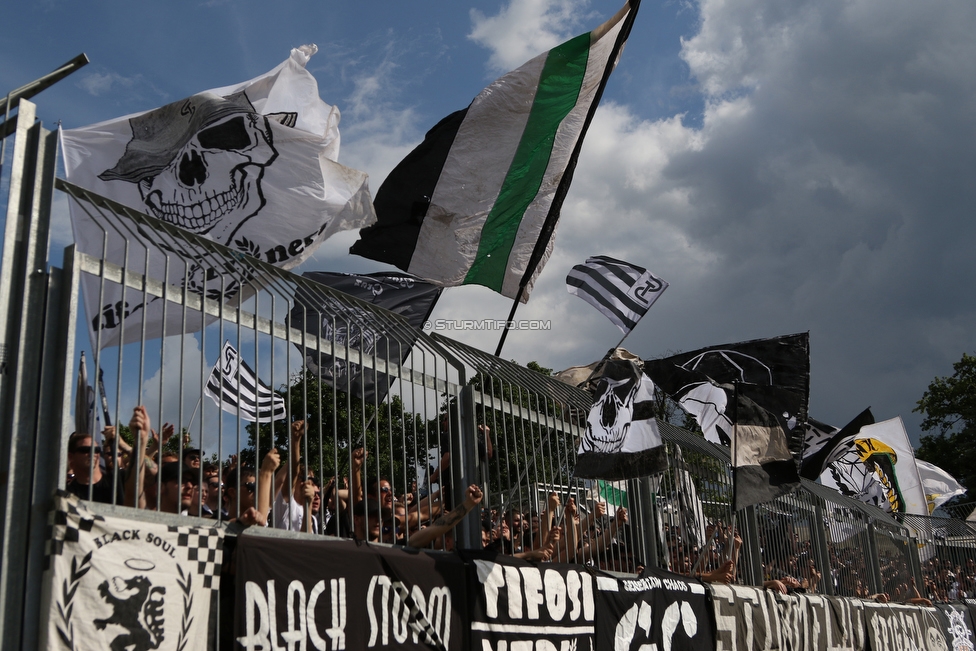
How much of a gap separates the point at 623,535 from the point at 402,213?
13.1 ft

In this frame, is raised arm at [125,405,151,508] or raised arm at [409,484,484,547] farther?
raised arm at [409,484,484,547]

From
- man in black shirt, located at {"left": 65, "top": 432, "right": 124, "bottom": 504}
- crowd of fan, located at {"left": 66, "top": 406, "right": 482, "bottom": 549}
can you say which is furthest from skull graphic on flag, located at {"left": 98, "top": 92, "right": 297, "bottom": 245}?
man in black shirt, located at {"left": 65, "top": 432, "right": 124, "bottom": 504}

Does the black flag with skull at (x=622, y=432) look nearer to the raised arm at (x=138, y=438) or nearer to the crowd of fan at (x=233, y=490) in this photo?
the crowd of fan at (x=233, y=490)

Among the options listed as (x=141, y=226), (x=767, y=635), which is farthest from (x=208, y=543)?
(x=767, y=635)

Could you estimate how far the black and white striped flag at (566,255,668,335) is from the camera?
13734 millimetres

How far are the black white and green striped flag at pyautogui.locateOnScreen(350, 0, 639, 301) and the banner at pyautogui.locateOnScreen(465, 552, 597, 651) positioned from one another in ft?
12.5

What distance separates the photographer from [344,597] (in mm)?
5023

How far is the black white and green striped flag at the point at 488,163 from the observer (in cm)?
943

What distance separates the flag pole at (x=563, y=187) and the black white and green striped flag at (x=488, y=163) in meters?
0.01

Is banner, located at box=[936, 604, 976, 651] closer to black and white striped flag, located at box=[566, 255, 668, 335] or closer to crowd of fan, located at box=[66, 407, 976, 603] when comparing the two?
crowd of fan, located at box=[66, 407, 976, 603]

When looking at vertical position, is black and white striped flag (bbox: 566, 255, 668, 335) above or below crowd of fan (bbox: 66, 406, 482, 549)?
above

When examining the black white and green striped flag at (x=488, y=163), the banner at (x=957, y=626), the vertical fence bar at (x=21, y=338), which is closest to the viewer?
the vertical fence bar at (x=21, y=338)

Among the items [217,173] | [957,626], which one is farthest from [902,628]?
[217,173]

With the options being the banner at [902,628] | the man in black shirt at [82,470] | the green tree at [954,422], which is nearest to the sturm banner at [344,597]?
the man in black shirt at [82,470]
